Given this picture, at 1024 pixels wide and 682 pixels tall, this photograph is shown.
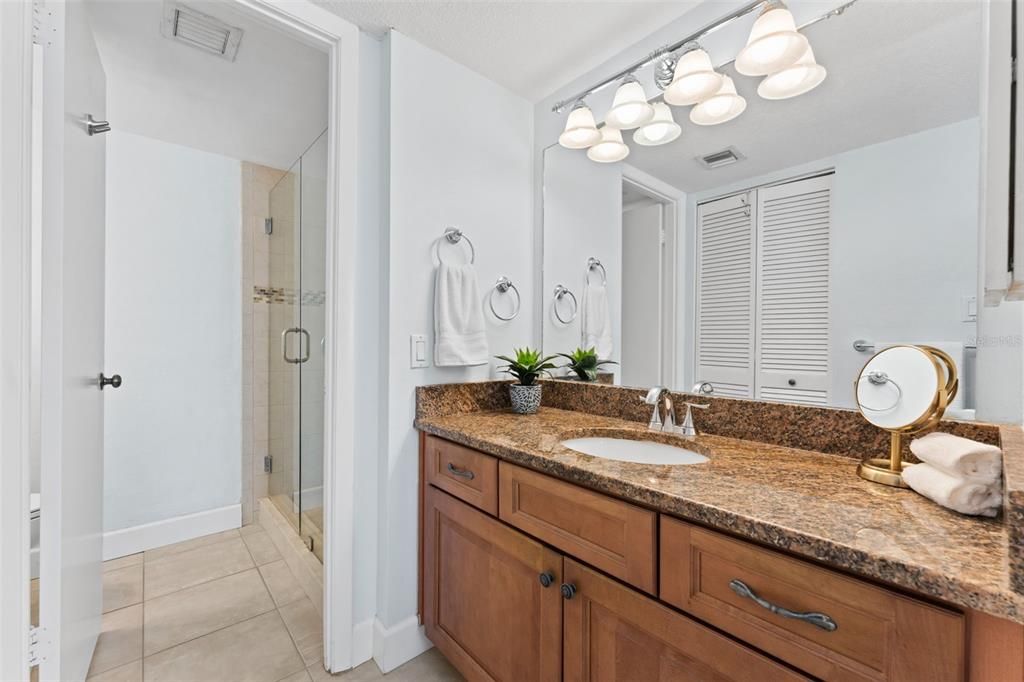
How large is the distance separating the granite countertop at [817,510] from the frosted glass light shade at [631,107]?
111cm

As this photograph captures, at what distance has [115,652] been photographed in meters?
1.61

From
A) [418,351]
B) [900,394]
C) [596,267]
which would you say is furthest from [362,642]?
[900,394]

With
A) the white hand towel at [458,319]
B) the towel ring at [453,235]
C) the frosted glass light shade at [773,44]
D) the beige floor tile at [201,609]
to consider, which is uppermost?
the frosted glass light shade at [773,44]

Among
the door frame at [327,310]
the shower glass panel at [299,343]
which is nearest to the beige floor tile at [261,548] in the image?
the shower glass panel at [299,343]

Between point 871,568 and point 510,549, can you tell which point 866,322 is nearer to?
point 871,568

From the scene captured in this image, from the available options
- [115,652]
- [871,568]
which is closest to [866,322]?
[871,568]

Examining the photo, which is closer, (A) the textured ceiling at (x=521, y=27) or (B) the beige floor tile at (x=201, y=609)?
(A) the textured ceiling at (x=521, y=27)

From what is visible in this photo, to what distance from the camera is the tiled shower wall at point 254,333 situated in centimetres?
269

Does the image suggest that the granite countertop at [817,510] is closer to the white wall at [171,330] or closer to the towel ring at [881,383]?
the towel ring at [881,383]

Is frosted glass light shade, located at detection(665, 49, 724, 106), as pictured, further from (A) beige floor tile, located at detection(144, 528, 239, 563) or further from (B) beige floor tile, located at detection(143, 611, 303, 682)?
(A) beige floor tile, located at detection(144, 528, 239, 563)

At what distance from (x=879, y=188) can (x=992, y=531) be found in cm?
78

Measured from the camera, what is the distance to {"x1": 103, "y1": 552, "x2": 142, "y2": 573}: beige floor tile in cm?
218

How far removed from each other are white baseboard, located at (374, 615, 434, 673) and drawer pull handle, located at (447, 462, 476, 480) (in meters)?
0.62

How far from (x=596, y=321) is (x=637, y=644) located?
119 cm
